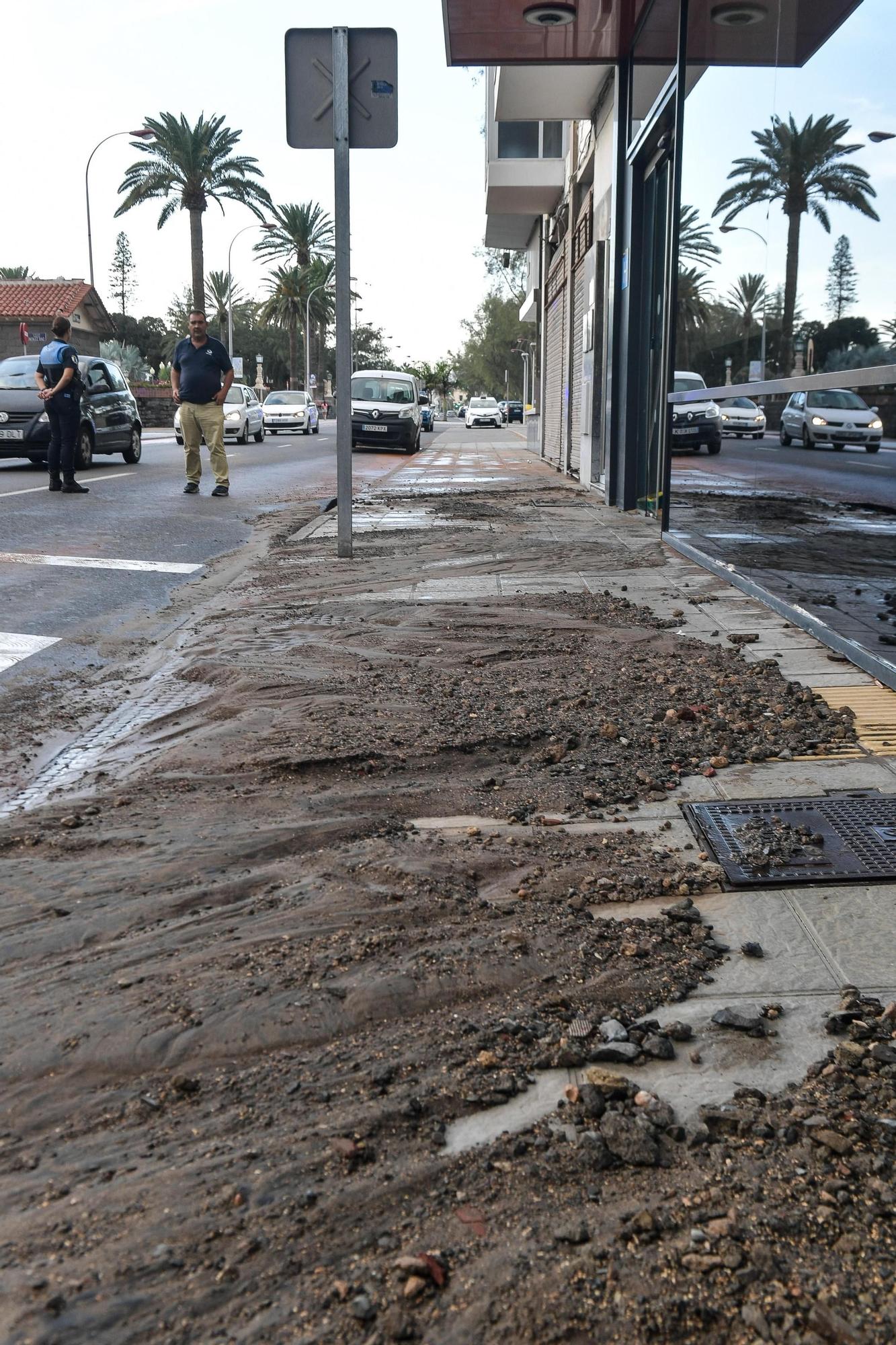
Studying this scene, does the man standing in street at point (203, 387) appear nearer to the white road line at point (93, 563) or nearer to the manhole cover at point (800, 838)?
the white road line at point (93, 563)

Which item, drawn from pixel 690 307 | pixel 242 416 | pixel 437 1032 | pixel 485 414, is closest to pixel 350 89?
pixel 690 307

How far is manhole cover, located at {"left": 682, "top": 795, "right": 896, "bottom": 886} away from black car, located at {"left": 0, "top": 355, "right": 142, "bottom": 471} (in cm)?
1477

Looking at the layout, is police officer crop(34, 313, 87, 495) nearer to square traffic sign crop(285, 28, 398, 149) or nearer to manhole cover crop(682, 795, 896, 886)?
square traffic sign crop(285, 28, 398, 149)

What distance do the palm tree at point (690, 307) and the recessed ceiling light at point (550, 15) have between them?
297 centimetres

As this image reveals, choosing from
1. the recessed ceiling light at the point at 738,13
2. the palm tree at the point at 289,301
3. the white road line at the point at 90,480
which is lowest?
the white road line at the point at 90,480

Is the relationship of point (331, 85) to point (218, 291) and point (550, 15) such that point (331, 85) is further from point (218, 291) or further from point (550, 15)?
point (218, 291)

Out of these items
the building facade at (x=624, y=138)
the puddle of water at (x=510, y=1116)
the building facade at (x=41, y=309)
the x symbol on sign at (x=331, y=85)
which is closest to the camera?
the puddle of water at (x=510, y=1116)

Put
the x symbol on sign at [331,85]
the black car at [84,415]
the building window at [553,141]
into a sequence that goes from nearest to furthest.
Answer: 1. the x symbol on sign at [331,85]
2. the black car at [84,415]
3. the building window at [553,141]

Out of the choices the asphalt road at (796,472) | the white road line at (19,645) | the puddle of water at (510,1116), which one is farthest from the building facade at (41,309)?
the puddle of water at (510,1116)

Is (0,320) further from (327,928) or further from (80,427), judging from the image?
(327,928)

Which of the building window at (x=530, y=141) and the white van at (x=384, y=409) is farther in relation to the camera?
the white van at (x=384, y=409)

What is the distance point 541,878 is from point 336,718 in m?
1.54

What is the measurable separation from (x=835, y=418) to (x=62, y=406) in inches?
398

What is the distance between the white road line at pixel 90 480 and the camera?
13.9 meters
